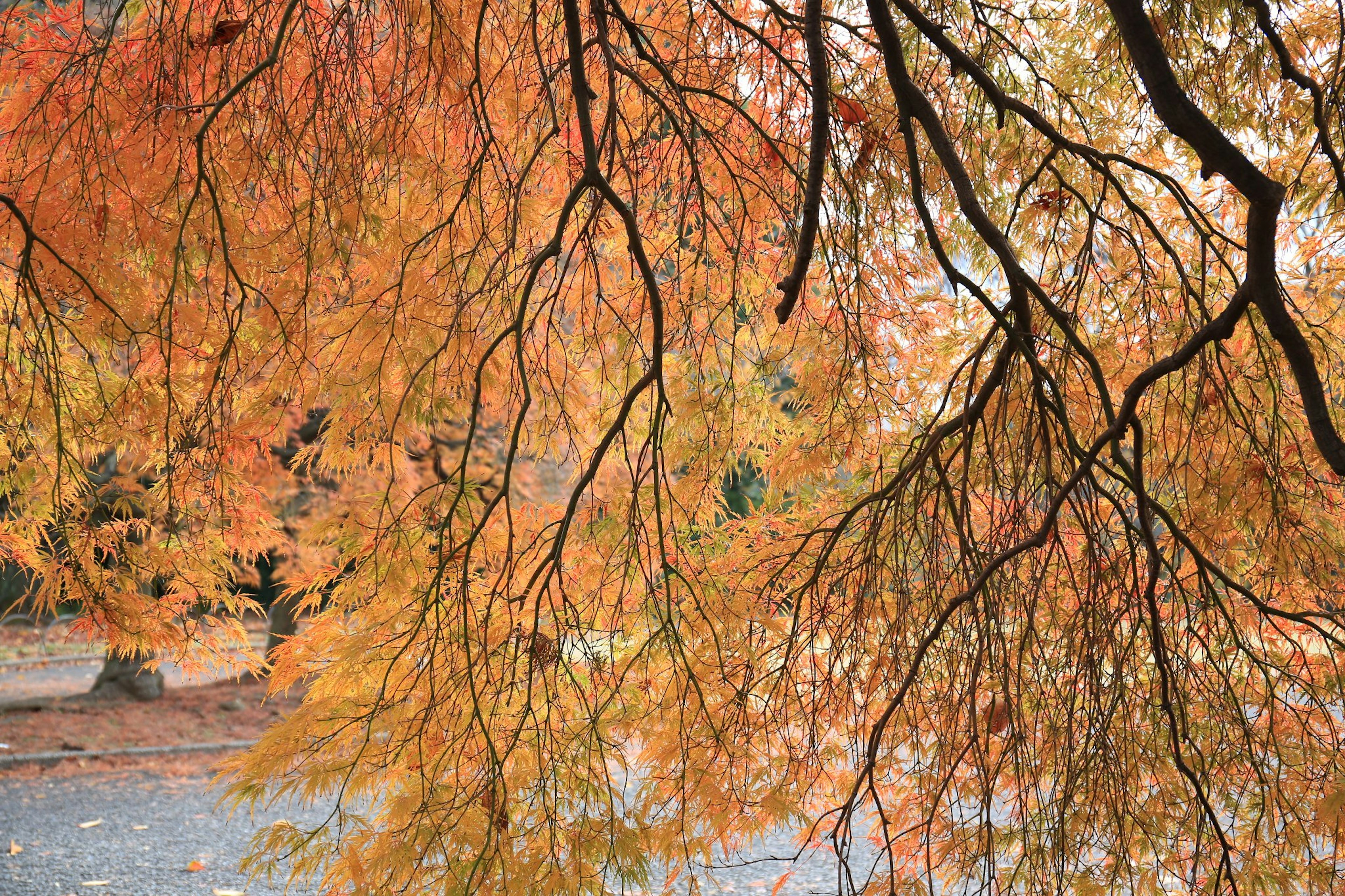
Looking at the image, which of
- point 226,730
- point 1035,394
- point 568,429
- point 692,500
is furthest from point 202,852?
point 1035,394

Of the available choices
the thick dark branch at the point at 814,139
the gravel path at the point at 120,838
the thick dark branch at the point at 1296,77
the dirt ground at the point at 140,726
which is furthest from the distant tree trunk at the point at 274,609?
the thick dark branch at the point at 1296,77

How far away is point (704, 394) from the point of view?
260cm

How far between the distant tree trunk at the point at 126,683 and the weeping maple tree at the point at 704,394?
238 inches

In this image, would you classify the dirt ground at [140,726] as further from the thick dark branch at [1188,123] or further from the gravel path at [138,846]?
the thick dark branch at [1188,123]

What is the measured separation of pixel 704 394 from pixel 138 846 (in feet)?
15.9

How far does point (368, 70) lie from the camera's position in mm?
1993

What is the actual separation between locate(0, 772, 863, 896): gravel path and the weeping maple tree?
2602 mm

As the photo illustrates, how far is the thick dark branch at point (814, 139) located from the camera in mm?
1432

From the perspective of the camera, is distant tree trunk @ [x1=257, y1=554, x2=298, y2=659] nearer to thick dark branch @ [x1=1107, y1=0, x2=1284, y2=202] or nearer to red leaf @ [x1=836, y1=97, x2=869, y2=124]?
red leaf @ [x1=836, y1=97, x2=869, y2=124]

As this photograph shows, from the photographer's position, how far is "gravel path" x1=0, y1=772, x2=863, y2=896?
5312 mm

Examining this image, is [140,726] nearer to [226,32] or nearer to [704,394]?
[704,394]

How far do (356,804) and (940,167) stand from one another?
19.2ft

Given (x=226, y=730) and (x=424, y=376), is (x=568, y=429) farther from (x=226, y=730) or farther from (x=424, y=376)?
(x=226, y=730)

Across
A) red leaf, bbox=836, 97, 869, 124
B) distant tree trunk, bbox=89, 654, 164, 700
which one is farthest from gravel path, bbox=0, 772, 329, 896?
red leaf, bbox=836, 97, 869, 124
